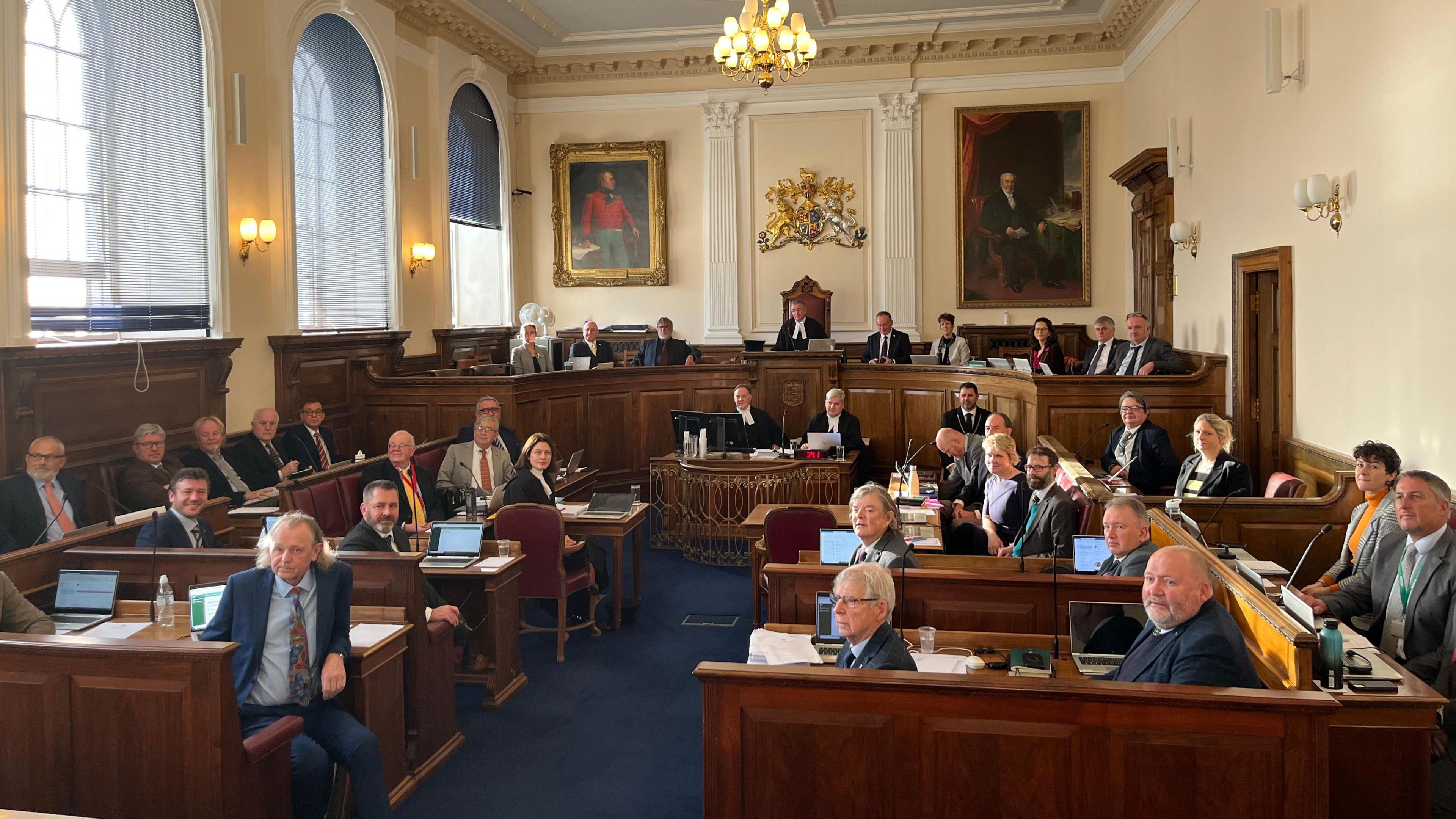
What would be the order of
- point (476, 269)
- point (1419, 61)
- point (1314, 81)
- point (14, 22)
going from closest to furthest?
1. point (1419, 61)
2. point (14, 22)
3. point (1314, 81)
4. point (476, 269)

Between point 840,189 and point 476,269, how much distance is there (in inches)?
188

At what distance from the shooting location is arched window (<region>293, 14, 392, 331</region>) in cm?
961

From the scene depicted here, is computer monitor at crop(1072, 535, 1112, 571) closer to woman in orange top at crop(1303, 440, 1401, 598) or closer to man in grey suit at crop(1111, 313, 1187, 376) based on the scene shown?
woman in orange top at crop(1303, 440, 1401, 598)

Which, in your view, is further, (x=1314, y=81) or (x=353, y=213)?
(x=353, y=213)

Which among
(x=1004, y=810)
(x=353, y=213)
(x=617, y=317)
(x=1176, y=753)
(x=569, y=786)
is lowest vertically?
(x=569, y=786)

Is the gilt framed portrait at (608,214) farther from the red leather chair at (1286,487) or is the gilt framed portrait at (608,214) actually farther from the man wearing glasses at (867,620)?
the man wearing glasses at (867,620)

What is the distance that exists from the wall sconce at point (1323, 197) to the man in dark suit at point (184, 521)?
6.77 m

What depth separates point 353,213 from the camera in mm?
10398

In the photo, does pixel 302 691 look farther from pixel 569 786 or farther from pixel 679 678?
pixel 679 678

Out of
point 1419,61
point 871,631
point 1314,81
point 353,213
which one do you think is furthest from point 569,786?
point 353,213

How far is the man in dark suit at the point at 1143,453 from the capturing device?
296 inches

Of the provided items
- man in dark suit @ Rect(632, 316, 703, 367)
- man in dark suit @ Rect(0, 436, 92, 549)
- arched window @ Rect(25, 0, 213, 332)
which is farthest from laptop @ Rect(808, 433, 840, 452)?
man in dark suit @ Rect(0, 436, 92, 549)

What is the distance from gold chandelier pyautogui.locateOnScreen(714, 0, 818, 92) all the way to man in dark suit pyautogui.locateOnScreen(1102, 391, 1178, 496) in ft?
12.1

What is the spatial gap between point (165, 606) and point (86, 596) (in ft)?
1.30
